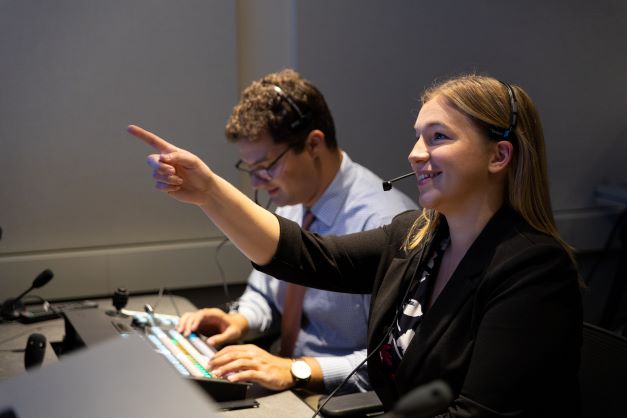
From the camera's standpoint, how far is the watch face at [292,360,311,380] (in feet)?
5.37

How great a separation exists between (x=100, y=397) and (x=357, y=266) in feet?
2.97

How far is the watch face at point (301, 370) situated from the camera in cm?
164

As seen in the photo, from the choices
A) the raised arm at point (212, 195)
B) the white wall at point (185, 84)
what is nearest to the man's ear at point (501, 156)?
the raised arm at point (212, 195)

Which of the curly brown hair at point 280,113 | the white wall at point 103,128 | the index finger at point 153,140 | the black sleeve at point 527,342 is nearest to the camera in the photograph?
the black sleeve at point 527,342

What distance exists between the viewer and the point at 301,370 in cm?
165

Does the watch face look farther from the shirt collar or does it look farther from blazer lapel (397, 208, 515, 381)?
the shirt collar

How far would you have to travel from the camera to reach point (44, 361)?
1.77 m

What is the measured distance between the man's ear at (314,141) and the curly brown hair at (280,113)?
13 millimetres

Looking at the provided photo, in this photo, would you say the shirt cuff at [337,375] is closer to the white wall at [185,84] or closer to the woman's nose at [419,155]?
the woman's nose at [419,155]

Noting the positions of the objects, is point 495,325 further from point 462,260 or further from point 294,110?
point 294,110

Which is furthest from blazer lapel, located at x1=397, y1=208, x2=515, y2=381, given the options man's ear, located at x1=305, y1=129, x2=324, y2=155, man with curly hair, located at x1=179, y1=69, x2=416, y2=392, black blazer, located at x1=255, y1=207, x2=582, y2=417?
man's ear, located at x1=305, y1=129, x2=324, y2=155

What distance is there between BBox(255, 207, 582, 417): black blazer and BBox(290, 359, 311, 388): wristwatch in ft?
0.80

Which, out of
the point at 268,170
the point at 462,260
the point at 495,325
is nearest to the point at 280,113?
the point at 268,170

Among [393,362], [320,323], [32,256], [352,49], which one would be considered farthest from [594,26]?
[32,256]
